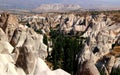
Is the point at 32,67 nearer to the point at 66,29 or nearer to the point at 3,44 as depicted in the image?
the point at 3,44

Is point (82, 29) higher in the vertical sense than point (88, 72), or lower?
lower

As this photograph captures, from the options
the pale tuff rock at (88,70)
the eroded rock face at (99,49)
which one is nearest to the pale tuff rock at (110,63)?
the eroded rock face at (99,49)

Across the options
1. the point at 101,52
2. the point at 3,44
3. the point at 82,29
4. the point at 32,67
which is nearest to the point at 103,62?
the point at 101,52

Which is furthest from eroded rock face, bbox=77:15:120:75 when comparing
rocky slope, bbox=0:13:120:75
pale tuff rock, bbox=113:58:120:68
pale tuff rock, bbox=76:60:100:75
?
pale tuff rock, bbox=76:60:100:75

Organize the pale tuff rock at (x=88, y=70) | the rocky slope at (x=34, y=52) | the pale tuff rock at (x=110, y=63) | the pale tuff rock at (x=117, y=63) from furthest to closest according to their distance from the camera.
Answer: the pale tuff rock at (x=117, y=63) → the pale tuff rock at (x=110, y=63) → the rocky slope at (x=34, y=52) → the pale tuff rock at (x=88, y=70)

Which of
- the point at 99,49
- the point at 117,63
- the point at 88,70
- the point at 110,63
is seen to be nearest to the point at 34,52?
the point at 88,70

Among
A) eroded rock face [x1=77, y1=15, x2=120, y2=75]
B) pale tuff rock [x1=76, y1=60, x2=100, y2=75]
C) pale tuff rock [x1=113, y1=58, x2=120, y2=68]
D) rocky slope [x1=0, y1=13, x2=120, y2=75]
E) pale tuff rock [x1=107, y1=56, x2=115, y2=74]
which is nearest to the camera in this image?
pale tuff rock [x1=76, y1=60, x2=100, y2=75]

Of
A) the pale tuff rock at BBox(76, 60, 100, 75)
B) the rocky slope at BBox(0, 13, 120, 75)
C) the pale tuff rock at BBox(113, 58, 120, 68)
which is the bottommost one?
the pale tuff rock at BBox(113, 58, 120, 68)

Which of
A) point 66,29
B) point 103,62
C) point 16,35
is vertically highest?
point 16,35

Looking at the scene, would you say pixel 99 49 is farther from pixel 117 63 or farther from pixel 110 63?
pixel 110 63

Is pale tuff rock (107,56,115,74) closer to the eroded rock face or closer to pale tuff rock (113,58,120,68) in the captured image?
the eroded rock face

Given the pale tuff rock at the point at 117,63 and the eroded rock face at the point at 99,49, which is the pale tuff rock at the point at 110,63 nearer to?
the eroded rock face at the point at 99,49
